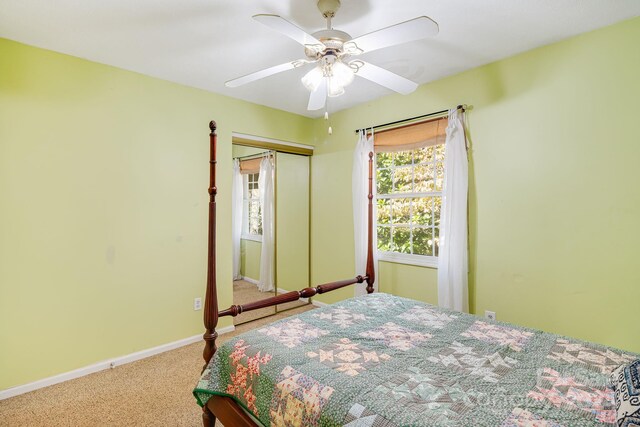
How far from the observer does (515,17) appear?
6.60 feet

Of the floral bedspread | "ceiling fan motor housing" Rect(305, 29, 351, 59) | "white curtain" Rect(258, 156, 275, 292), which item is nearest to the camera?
the floral bedspread

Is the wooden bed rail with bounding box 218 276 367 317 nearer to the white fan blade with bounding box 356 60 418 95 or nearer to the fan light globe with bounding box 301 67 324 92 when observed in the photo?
the fan light globe with bounding box 301 67 324 92

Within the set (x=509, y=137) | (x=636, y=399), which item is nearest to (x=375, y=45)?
(x=509, y=137)

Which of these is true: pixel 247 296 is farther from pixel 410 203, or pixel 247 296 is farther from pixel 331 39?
pixel 331 39

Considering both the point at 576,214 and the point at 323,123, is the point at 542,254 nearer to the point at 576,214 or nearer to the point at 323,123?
the point at 576,214

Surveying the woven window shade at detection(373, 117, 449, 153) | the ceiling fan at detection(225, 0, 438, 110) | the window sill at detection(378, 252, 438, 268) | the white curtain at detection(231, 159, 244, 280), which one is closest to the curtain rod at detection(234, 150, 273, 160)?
the white curtain at detection(231, 159, 244, 280)

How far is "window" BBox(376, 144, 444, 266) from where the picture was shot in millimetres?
3164

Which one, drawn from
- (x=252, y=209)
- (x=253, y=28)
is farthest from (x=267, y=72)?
(x=252, y=209)

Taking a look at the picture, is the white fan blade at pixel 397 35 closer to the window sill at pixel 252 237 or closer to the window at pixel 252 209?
the window at pixel 252 209

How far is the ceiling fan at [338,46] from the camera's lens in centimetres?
146

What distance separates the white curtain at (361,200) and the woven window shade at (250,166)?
1128 mm

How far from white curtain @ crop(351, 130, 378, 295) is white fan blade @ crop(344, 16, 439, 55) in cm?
180

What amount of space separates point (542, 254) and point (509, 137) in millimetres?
942

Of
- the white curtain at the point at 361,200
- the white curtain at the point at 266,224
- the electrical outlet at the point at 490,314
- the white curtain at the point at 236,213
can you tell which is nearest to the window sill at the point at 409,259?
the white curtain at the point at 361,200
